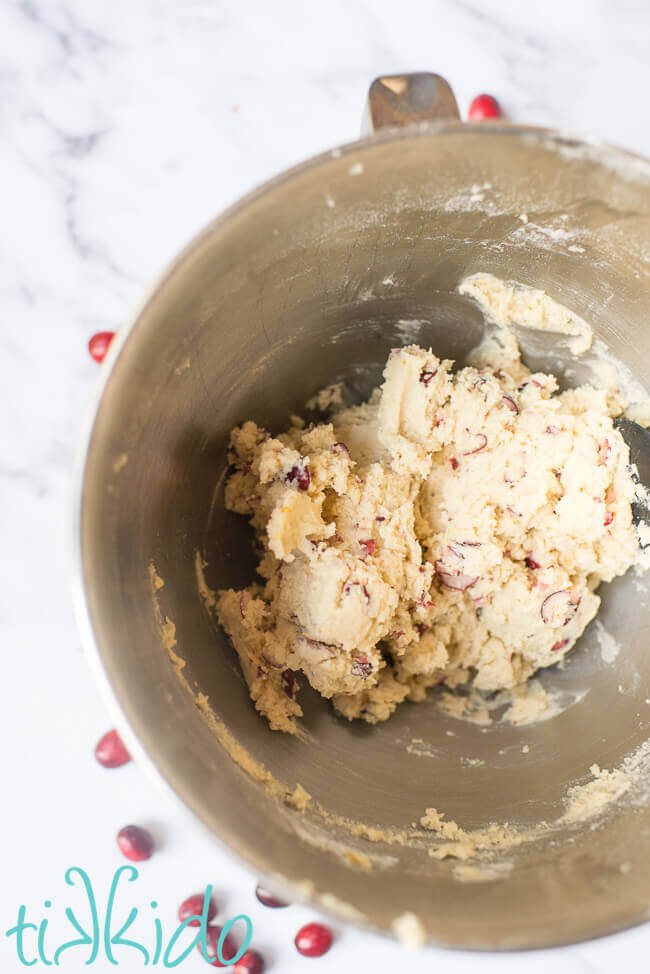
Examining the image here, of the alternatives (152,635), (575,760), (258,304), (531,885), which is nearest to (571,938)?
(531,885)

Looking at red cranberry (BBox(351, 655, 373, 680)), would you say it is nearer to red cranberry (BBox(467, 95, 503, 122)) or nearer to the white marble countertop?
the white marble countertop

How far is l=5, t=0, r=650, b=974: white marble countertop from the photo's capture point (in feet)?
6.38

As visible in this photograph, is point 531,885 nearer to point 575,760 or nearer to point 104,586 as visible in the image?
point 575,760

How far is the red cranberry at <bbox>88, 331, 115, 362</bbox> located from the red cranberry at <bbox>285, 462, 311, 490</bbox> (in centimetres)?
67

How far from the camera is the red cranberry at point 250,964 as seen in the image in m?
1.96

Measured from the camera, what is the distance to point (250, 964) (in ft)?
6.46

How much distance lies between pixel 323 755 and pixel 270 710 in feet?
0.58

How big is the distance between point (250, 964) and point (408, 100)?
7.09ft

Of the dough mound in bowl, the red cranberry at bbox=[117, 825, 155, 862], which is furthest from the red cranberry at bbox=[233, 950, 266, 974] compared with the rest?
the dough mound in bowl

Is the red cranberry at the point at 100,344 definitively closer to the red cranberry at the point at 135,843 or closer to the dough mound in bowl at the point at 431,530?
the dough mound in bowl at the point at 431,530

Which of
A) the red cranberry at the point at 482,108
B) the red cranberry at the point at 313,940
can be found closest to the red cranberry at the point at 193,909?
the red cranberry at the point at 313,940

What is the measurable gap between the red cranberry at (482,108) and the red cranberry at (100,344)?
118 centimetres

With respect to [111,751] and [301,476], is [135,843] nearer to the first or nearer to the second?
[111,751]

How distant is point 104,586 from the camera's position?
1256mm
